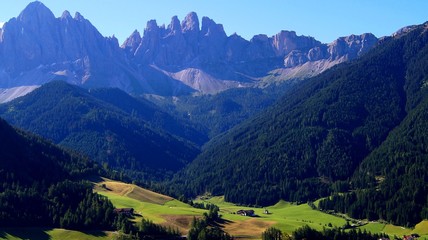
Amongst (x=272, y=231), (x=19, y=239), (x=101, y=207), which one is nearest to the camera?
(x=19, y=239)

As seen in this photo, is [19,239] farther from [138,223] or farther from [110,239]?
[138,223]

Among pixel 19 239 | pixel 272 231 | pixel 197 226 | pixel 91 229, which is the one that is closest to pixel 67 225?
pixel 91 229

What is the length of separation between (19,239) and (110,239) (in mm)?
25673

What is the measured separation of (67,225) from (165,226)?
30.9 m

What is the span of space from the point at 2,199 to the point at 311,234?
9899cm

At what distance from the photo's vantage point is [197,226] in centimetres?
19325

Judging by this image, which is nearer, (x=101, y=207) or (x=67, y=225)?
(x=67, y=225)

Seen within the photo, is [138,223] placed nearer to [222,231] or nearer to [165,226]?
[165,226]

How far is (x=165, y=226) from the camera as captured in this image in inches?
7598

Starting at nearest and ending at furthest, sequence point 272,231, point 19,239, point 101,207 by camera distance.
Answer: point 19,239 → point 272,231 → point 101,207

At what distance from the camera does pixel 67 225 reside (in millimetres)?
186125

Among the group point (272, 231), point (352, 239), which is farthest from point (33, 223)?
point (352, 239)

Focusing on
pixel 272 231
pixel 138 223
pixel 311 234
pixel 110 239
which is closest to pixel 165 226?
pixel 138 223

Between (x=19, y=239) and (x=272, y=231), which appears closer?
(x=19, y=239)
